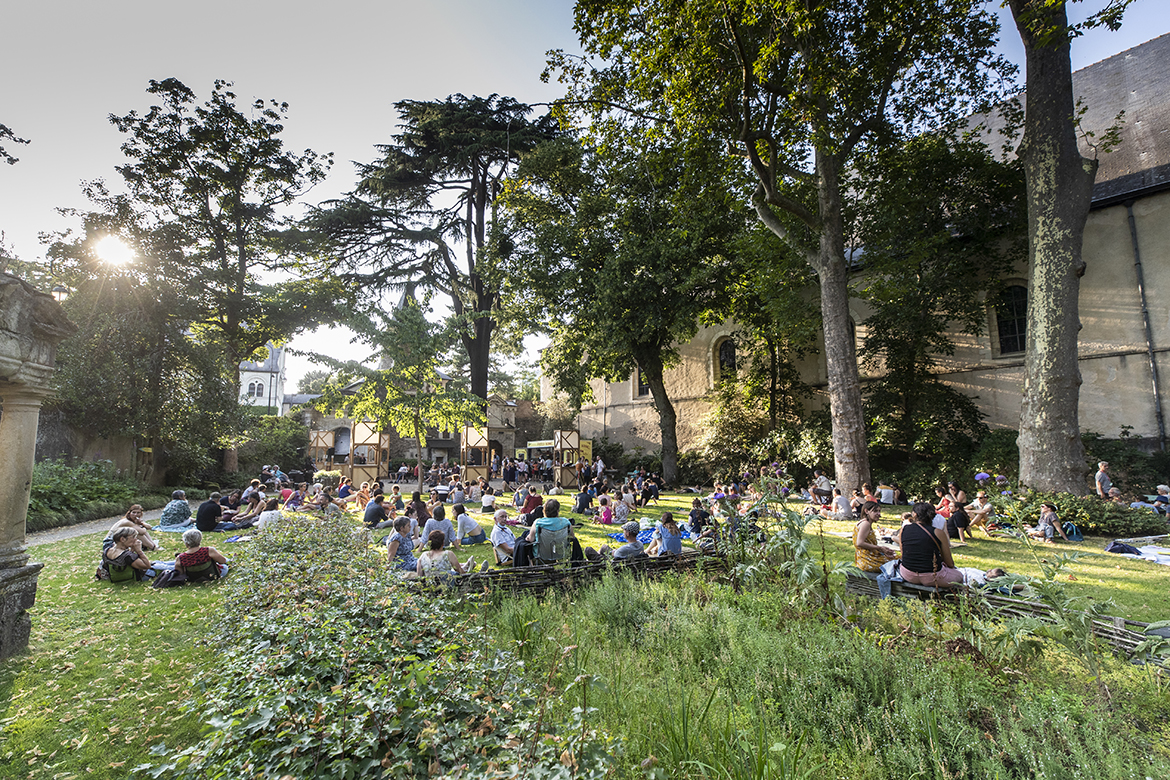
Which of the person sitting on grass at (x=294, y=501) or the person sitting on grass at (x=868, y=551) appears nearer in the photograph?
the person sitting on grass at (x=868, y=551)

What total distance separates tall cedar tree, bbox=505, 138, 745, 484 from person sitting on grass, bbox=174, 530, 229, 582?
14.1 m

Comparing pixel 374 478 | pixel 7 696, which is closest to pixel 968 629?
pixel 7 696

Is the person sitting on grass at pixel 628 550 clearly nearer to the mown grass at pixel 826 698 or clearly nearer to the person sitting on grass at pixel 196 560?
the mown grass at pixel 826 698

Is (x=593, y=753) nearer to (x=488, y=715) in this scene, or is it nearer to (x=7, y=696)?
(x=488, y=715)

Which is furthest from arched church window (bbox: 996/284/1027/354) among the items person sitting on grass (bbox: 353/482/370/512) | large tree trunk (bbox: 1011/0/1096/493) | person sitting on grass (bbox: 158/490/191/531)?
person sitting on grass (bbox: 158/490/191/531)

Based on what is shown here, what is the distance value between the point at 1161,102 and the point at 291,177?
3269 cm

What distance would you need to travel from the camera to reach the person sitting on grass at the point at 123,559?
7.16 meters

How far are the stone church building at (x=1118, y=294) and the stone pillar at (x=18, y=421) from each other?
21.7 m

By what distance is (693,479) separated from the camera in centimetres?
2206

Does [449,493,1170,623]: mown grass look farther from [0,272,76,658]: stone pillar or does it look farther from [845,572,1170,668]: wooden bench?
[0,272,76,658]: stone pillar

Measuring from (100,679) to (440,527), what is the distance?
565cm

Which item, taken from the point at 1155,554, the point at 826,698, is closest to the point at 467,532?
the point at 826,698

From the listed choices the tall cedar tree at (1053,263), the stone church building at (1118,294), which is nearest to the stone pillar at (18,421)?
the tall cedar tree at (1053,263)

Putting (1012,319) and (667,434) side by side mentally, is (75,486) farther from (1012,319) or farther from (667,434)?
(1012,319)
